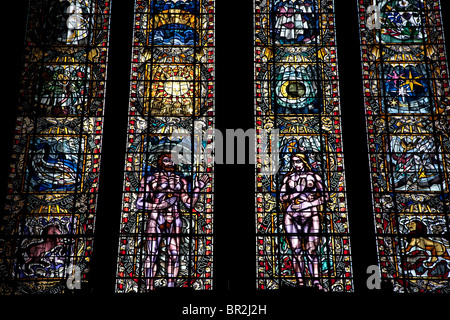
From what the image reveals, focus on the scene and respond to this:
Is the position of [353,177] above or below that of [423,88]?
below

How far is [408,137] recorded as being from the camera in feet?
31.6

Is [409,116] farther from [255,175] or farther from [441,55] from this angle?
[255,175]

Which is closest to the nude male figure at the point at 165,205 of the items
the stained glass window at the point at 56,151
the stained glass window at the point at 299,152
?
the stained glass window at the point at 56,151

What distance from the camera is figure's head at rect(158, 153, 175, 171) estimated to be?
31.0 feet

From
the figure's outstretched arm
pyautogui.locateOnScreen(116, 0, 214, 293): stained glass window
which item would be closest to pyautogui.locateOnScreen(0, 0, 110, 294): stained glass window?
pyautogui.locateOnScreen(116, 0, 214, 293): stained glass window

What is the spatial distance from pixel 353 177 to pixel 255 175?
1194mm

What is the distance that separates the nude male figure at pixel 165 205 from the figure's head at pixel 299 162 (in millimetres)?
1094

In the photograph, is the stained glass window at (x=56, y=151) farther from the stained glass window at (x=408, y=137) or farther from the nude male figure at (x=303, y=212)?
the stained glass window at (x=408, y=137)

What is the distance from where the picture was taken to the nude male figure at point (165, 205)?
8.95 metres

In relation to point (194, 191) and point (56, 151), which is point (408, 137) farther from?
point (56, 151)

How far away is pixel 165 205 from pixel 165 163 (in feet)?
1.86

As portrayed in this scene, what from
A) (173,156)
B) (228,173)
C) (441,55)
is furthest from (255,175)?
(441,55)
